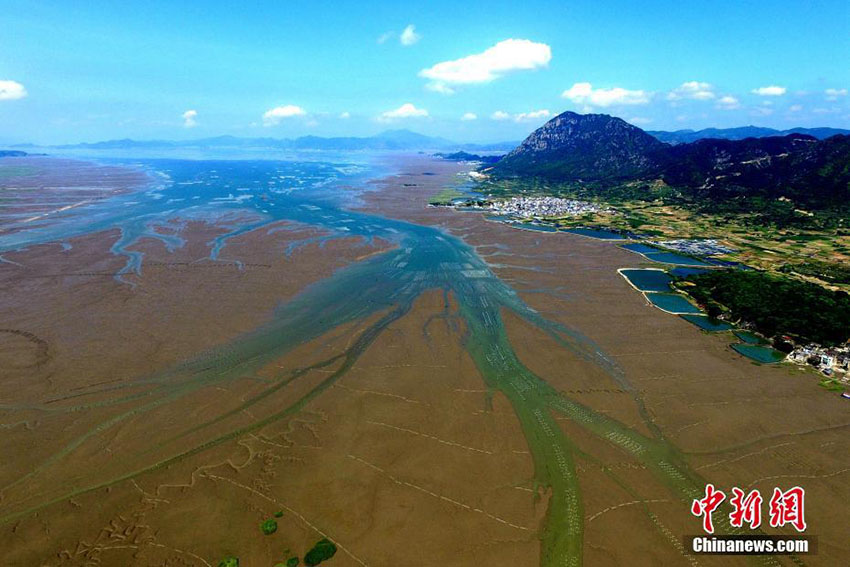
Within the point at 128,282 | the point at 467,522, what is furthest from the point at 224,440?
the point at 128,282

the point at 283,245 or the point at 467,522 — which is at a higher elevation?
the point at 283,245

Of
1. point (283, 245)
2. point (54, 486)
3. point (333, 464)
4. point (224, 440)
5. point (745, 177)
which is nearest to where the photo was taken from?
point (54, 486)

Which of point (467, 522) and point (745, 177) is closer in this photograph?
point (467, 522)

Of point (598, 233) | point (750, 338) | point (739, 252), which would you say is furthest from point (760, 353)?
point (598, 233)

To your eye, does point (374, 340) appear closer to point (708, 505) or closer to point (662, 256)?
point (708, 505)

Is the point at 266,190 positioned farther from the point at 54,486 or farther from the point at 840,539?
the point at 840,539

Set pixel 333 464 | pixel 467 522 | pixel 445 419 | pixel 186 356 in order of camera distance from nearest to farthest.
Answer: pixel 467 522 → pixel 333 464 → pixel 445 419 → pixel 186 356
